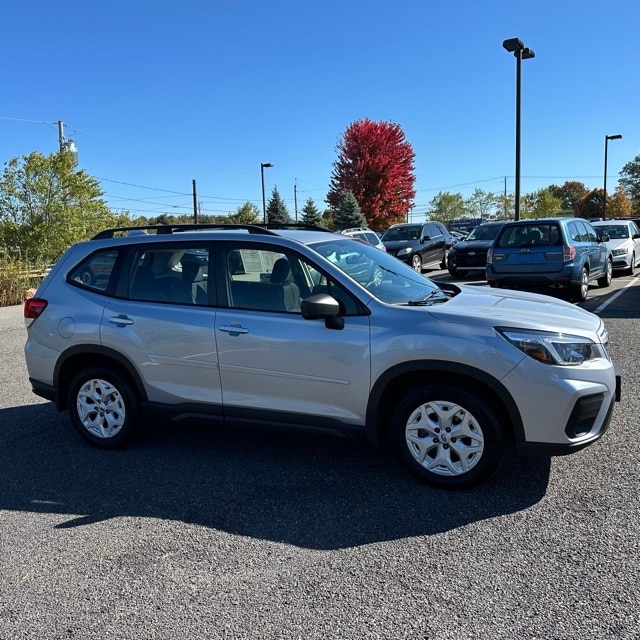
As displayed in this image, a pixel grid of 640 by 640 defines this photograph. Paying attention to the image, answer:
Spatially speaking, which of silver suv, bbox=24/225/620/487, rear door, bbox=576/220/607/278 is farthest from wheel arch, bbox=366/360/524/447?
rear door, bbox=576/220/607/278

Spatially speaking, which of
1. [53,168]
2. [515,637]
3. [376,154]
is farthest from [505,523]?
[376,154]

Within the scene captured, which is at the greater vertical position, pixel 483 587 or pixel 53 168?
pixel 53 168

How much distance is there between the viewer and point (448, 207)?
270 ft

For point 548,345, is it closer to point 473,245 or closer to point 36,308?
point 36,308

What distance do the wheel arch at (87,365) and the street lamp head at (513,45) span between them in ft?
49.8

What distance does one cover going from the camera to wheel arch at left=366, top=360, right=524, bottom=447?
350 cm

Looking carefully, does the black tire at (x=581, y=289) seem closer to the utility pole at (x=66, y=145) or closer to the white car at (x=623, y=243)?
the white car at (x=623, y=243)

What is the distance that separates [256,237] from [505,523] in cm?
254

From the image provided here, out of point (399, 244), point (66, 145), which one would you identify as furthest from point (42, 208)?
→ point (399, 244)

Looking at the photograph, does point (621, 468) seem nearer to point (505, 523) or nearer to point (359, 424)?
point (505, 523)

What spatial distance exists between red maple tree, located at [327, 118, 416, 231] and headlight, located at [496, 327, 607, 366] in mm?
45134

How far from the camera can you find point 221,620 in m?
2.60

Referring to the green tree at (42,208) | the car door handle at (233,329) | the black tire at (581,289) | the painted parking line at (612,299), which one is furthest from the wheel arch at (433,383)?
the green tree at (42,208)

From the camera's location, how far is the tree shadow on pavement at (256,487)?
11.2ft
